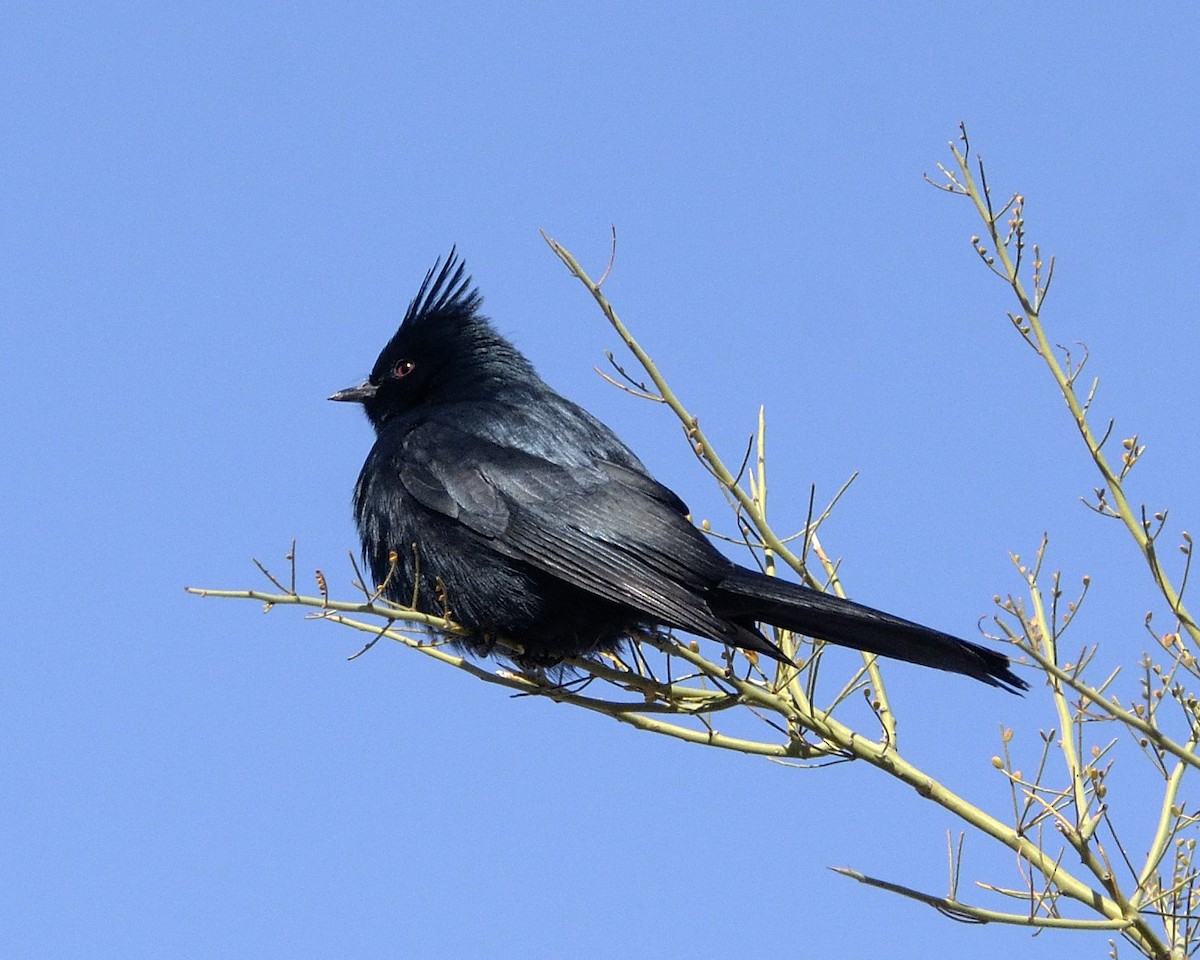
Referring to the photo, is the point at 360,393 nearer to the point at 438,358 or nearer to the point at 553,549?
the point at 438,358

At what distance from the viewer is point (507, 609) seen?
5.93m

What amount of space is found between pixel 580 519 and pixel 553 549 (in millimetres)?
152

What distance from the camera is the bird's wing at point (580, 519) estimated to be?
5.62m

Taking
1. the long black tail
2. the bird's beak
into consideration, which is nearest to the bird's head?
the bird's beak

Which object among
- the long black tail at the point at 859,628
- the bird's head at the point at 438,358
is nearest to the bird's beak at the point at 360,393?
the bird's head at the point at 438,358

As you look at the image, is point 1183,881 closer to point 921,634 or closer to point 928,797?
point 928,797

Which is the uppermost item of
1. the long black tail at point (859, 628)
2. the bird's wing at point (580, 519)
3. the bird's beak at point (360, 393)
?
the bird's beak at point (360, 393)

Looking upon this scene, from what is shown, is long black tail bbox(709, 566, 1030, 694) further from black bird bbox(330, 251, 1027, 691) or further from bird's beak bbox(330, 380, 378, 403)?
bird's beak bbox(330, 380, 378, 403)

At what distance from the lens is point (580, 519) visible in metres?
5.95

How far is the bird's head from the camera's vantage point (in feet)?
23.7

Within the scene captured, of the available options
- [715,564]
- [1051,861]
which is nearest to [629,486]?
[715,564]

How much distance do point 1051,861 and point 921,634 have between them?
96 centimetres

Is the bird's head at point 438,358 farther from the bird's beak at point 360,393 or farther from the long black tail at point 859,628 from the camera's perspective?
the long black tail at point 859,628

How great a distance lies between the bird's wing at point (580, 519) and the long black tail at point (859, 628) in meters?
0.15
